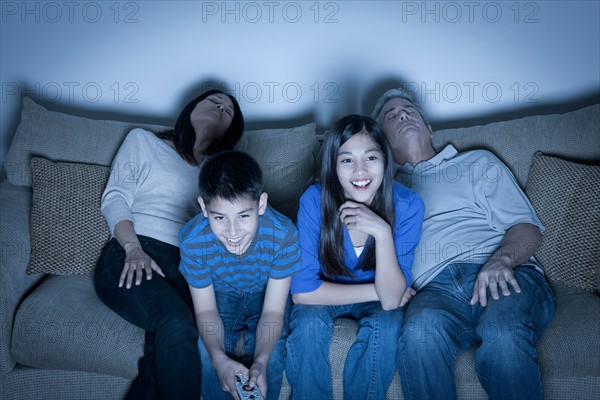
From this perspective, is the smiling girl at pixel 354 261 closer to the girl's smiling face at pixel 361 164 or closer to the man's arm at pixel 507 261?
the girl's smiling face at pixel 361 164

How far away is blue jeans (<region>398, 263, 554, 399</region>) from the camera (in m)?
1.65

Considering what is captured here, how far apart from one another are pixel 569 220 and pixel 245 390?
123 cm

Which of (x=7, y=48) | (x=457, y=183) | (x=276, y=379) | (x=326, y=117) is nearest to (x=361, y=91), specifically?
(x=326, y=117)

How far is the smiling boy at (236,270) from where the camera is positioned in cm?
168

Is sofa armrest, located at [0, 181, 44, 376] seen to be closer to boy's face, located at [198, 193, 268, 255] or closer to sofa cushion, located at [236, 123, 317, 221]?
boy's face, located at [198, 193, 268, 255]

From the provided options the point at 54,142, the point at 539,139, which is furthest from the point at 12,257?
the point at 539,139

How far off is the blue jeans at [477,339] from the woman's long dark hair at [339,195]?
25 centimetres

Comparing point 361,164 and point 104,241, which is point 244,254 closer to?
point 361,164

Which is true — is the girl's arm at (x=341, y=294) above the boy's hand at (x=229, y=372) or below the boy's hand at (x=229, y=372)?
above

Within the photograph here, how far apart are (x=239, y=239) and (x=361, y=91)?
1252mm

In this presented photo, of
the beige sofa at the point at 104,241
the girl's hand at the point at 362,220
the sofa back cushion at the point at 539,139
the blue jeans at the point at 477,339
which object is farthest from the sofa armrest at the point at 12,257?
the sofa back cushion at the point at 539,139

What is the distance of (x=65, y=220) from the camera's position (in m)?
2.11

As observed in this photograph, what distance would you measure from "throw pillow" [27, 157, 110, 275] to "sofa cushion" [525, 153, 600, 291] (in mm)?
1557

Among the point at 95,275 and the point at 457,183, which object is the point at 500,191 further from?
the point at 95,275
